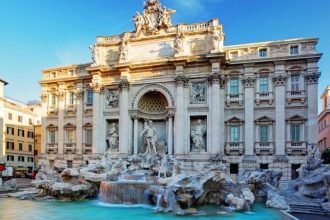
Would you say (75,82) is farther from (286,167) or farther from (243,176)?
(286,167)

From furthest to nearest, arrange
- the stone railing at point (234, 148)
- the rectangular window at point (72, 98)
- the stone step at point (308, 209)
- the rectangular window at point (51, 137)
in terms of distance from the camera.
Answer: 1. the rectangular window at point (51, 137)
2. the rectangular window at point (72, 98)
3. the stone railing at point (234, 148)
4. the stone step at point (308, 209)

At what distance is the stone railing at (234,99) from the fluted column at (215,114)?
1.11 meters

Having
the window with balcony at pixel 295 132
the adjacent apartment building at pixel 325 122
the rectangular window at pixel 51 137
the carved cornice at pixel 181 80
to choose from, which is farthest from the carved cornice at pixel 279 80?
the rectangular window at pixel 51 137

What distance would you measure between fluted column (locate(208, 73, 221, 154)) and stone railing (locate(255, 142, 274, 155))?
9.48ft

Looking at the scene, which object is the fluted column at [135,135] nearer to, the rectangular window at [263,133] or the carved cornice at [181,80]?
the carved cornice at [181,80]

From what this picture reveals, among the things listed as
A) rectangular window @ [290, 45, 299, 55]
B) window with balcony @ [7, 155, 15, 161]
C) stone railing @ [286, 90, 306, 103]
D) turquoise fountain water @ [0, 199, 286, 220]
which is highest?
rectangular window @ [290, 45, 299, 55]

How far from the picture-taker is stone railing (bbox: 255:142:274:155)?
74.7ft

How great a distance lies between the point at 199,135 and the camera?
23.8m

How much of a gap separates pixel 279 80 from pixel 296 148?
502 centimetres

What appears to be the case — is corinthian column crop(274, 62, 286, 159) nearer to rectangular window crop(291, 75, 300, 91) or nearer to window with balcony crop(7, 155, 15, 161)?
rectangular window crop(291, 75, 300, 91)

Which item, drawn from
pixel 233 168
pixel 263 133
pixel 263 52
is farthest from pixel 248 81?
pixel 233 168

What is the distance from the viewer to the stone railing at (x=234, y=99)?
78.0 ft

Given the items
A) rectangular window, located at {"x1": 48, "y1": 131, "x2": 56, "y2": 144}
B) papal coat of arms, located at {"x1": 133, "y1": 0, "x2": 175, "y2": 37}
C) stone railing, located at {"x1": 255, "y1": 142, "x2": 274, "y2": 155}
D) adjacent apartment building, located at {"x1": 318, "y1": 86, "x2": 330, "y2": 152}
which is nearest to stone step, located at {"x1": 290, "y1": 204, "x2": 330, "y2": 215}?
stone railing, located at {"x1": 255, "y1": 142, "x2": 274, "y2": 155}

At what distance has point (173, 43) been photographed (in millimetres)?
25062
